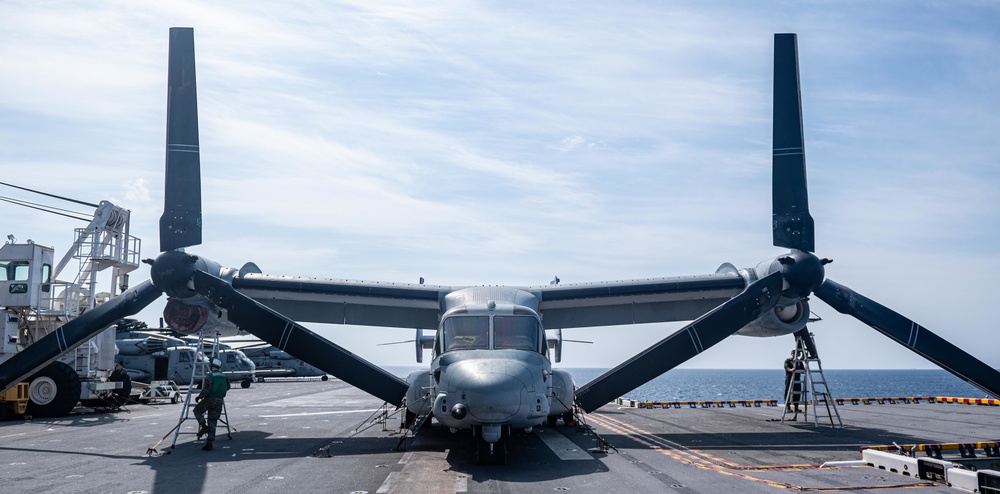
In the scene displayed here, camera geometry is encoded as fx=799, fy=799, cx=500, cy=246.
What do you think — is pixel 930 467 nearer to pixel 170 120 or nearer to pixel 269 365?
pixel 170 120

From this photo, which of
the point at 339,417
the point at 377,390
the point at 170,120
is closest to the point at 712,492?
the point at 377,390

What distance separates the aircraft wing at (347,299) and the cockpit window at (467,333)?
4.33m

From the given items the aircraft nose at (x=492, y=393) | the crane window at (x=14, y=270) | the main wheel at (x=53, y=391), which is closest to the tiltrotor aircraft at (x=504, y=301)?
the aircraft nose at (x=492, y=393)

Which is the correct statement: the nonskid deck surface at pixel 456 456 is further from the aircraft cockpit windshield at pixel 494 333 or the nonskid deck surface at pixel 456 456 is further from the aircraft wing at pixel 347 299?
the aircraft wing at pixel 347 299

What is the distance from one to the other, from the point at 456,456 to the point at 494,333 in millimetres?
2740

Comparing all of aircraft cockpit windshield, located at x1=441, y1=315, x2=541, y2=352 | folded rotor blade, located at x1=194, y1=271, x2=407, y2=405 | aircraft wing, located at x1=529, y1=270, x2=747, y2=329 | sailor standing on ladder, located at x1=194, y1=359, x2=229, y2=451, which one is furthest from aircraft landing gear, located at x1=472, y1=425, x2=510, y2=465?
aircraft wing, located at x1=529, y1=270, x2=747, y2=329

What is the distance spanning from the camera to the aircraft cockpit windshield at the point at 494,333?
57.1 ft

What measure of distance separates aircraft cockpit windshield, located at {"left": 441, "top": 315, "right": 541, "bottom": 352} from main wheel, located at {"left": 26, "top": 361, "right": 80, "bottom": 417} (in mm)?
19026

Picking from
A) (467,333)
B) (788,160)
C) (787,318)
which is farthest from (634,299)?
(467,333)

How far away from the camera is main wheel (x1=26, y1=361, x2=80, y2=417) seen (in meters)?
29.2

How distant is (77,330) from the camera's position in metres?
22.4

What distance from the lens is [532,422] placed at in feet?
51.5

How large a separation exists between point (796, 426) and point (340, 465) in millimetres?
14648

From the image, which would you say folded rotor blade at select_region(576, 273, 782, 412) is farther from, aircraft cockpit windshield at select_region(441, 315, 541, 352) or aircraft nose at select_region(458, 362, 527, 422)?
aircraft nose at select_region(458, 362, 527, 422)
